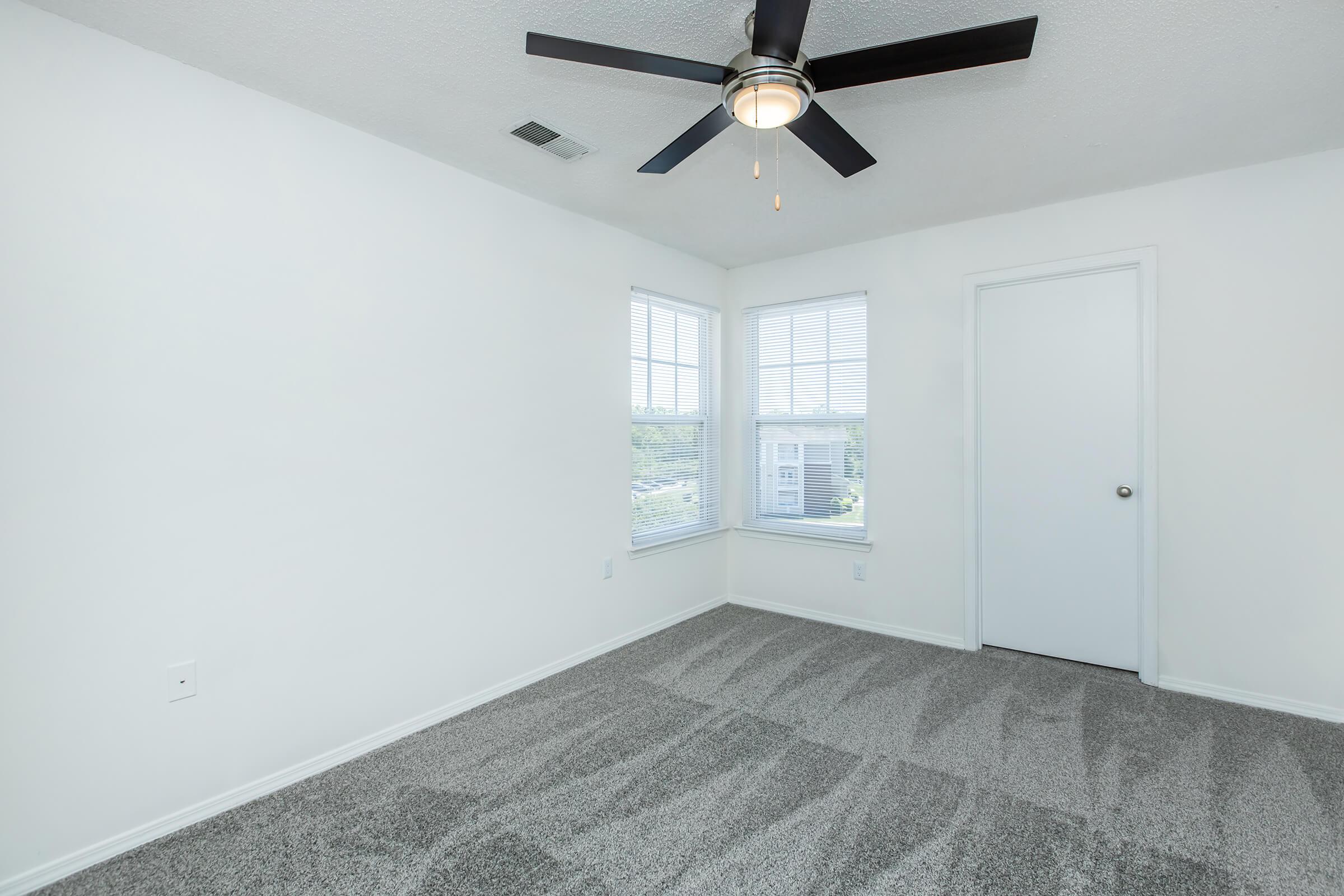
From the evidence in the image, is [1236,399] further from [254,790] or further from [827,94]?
[254,790]

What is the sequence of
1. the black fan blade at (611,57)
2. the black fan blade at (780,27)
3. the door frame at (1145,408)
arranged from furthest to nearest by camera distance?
the door frame at (1145,408)
the black fan blade at (611,57)
the black fan blade at (780,27)

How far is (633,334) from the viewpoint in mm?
3885

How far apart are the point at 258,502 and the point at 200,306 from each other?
27.2 inches

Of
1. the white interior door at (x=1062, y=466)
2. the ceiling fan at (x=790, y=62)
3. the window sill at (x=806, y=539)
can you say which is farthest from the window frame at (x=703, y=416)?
the ceiling fan at (x=790, y=62)

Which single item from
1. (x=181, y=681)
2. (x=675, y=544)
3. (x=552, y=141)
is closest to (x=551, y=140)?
(x=552, y=141)

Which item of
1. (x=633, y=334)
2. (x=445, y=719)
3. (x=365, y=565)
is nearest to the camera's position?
(x=365, y=565)

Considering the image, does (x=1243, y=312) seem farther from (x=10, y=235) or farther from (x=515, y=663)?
(x=10, y=235)

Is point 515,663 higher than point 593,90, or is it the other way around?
point 593,90

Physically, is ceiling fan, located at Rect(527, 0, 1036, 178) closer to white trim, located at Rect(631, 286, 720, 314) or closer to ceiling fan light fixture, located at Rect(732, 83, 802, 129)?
ceiling fan light fixture, located at Rect(732, 83, 802, 129)

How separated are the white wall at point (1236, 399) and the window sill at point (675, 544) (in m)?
1.55

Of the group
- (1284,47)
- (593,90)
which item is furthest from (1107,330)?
(593,90)

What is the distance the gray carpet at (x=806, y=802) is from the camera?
181 cm

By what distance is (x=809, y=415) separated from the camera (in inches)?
168

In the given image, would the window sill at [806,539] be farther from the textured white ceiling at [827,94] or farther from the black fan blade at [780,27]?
the black fan blade at [780,27]
